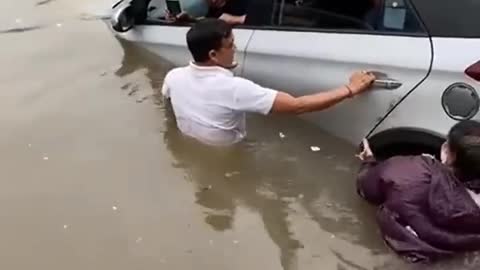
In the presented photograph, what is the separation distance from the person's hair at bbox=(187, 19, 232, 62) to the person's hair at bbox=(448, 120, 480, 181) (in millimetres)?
1661

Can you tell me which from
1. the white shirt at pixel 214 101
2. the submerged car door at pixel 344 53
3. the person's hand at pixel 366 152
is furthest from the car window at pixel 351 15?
the person's hand at pixel 366 152

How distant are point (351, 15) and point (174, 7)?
6.41ft

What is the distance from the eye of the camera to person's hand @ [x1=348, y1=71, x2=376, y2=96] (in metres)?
4.90

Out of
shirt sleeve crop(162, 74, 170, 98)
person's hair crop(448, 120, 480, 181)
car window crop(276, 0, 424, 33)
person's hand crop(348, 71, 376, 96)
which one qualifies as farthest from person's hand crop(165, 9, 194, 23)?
person's hair crop(448, 120, 480, 181)

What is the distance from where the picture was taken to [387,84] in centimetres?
488

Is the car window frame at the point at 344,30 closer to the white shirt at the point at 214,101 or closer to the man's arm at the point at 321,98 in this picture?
the man's arm at the point at 321,98

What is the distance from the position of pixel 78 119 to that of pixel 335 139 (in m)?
1.95

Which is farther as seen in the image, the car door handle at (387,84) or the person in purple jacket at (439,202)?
the car door handle at (387,84)

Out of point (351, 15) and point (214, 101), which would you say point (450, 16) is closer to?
point (351, 15)

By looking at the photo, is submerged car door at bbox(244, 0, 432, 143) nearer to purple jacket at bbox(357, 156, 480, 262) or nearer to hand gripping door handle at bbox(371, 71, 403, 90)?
hand gripping door handle at bbox(371, 71, 403, 90)

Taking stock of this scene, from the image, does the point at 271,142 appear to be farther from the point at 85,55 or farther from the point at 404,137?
the point at 85,55

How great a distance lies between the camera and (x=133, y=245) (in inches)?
194

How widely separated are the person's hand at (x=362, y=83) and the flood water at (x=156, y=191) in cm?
52

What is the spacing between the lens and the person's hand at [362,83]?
→ 4898 mm
